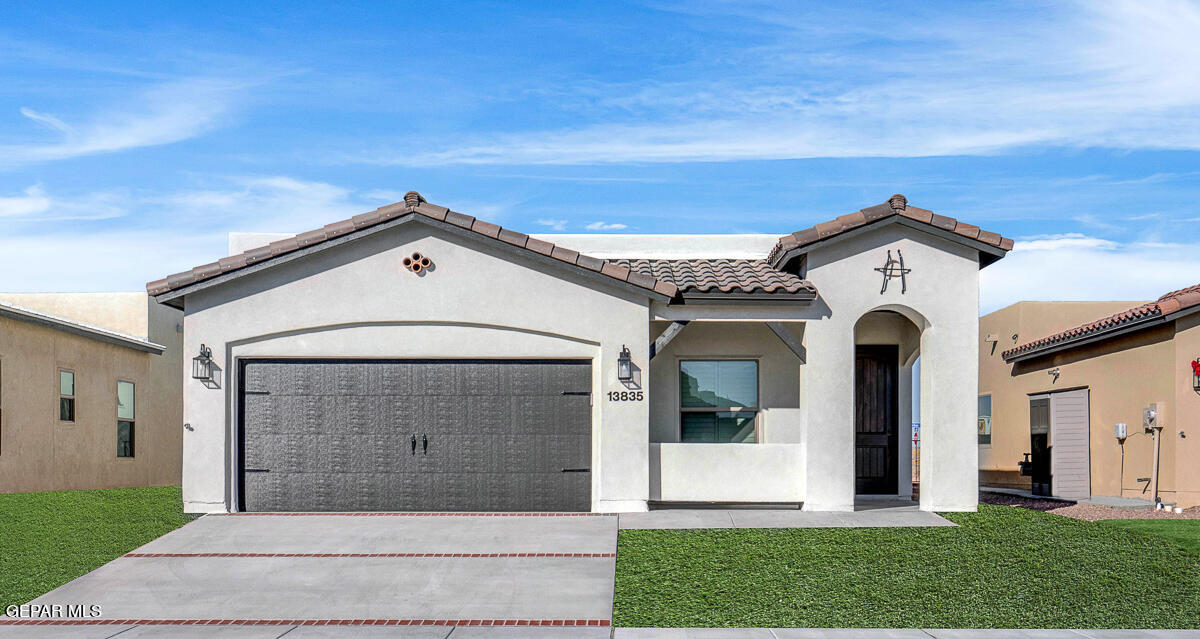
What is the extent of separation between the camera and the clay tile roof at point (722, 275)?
14305 mm

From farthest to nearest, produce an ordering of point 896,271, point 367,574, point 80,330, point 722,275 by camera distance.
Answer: point 80,330 → point 722,275 → point 896,271 → point 367,574

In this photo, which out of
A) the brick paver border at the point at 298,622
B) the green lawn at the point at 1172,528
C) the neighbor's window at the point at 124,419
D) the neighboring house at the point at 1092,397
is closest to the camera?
the brick paver border at the point at 298,622

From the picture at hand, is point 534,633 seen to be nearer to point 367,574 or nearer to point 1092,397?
point 367,574

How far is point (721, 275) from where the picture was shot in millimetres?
15250

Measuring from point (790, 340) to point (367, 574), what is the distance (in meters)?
6.50

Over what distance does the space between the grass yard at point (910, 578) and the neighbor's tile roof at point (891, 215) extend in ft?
12.6

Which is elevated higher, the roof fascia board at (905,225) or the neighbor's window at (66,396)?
the roof fascia board at (905,225)

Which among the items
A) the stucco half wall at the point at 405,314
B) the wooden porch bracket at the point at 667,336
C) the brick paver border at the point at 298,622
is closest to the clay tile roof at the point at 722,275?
the wooden porch bracket at the point at 667,336

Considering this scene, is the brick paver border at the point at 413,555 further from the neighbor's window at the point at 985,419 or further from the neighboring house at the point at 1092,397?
the neighbor's window at the point at 985,419

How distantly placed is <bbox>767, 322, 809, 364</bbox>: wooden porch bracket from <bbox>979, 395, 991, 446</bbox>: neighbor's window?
41.4 feet

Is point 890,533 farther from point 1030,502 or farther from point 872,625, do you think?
point 1030,502

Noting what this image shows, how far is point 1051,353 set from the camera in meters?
21.4

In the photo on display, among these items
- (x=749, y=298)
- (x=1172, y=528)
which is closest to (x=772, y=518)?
(x=749, y=298)

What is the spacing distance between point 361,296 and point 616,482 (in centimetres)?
430
